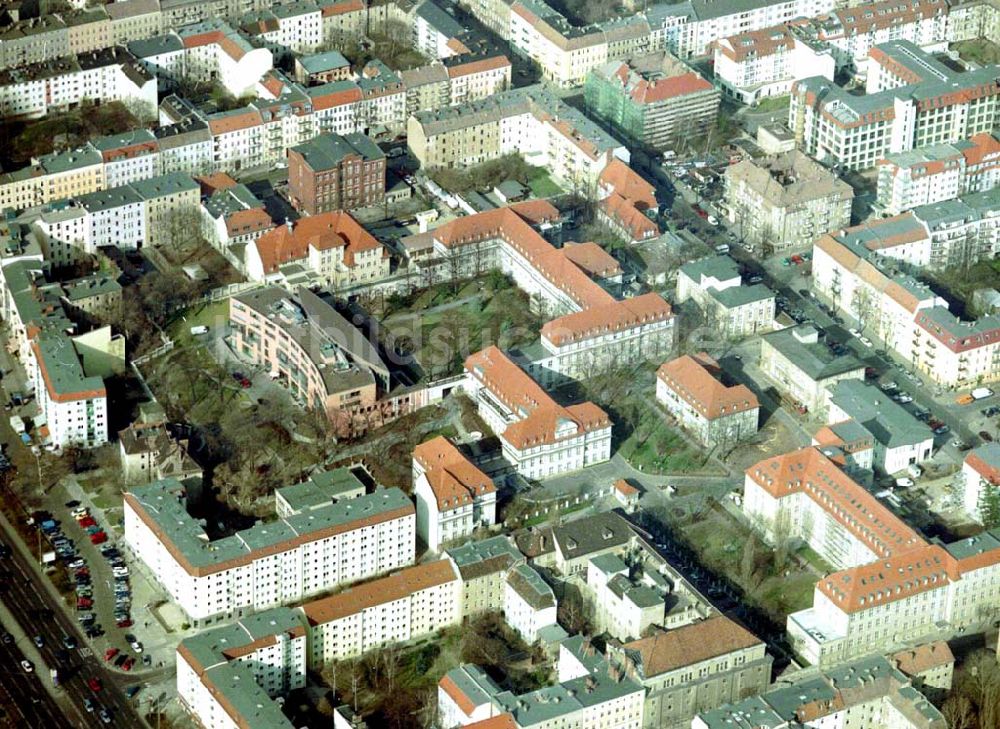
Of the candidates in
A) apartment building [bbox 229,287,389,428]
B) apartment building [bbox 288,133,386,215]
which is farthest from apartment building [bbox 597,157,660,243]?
apartment building [bbox 229,287,389,428]

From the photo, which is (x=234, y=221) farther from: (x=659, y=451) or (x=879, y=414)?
(x=879, y=414)

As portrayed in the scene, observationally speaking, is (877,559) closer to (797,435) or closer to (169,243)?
(797,435)

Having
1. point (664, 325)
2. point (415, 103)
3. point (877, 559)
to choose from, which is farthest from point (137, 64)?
point (877, 559)

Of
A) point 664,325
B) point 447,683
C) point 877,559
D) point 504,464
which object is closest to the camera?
point 447,683

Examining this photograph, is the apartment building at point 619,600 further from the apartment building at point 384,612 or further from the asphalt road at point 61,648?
the asphalt road at point 61,648

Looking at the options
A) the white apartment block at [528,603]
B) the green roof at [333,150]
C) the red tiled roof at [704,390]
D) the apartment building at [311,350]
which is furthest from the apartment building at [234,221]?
the white apartment block at [528,603]

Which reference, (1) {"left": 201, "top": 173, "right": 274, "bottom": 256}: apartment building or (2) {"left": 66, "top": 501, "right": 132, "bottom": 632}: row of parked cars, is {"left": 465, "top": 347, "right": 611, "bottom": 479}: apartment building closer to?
(2) {"left": 66, "top": 501, "right": 132, "bottom": 632}: row of parked cars
